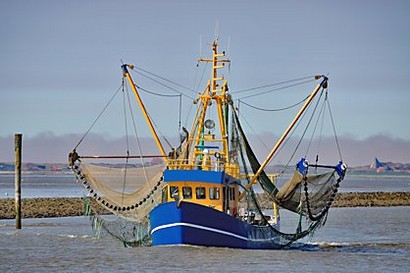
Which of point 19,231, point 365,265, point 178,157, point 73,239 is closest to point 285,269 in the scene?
point 365,265

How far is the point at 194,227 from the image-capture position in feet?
117

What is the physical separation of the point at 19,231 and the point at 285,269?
19.2 m

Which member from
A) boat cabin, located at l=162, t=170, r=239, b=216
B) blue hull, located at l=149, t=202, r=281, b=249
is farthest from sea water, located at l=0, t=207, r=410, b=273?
boat cabin, located at l=162, t=170, r=239, b=216

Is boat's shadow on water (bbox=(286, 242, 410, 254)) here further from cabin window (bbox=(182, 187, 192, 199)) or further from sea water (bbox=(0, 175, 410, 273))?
cabin window (bbox=(182, 187, 192, 199))

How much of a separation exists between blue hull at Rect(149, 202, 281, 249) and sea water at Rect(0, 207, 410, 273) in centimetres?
34

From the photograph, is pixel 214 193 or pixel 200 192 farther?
pixel 214 193

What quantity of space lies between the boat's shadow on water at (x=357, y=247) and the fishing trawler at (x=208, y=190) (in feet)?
4.41

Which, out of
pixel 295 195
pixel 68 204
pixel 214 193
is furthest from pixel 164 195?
pixel 68 204

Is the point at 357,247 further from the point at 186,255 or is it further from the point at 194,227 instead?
the point at 186,255

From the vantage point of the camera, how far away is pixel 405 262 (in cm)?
3688

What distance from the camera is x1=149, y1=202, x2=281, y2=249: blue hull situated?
35469 millimetres

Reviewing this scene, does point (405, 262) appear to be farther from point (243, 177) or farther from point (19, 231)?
point (19, 231)

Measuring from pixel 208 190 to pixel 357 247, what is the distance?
373 inches

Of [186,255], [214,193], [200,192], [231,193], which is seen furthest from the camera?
[231,193]
